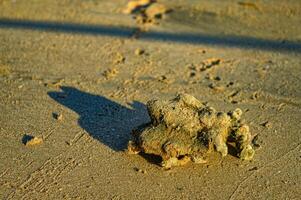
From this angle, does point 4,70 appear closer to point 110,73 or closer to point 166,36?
point 110,73

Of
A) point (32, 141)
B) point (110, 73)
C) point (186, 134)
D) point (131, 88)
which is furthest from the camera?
point (110, 73)

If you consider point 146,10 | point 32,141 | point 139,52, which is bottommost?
point 32,141

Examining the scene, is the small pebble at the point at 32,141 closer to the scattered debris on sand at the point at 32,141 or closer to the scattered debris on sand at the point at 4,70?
the scattered debris on sand at the point at 32,141

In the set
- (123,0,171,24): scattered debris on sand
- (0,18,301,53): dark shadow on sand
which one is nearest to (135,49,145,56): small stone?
(0,18,301,53): dark shadow on sand

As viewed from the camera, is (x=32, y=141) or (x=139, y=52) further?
(x=139, y=52)

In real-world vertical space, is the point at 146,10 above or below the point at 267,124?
above

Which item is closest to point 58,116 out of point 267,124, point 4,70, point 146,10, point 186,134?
point 4,70

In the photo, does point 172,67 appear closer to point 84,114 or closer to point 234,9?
point 84,114
